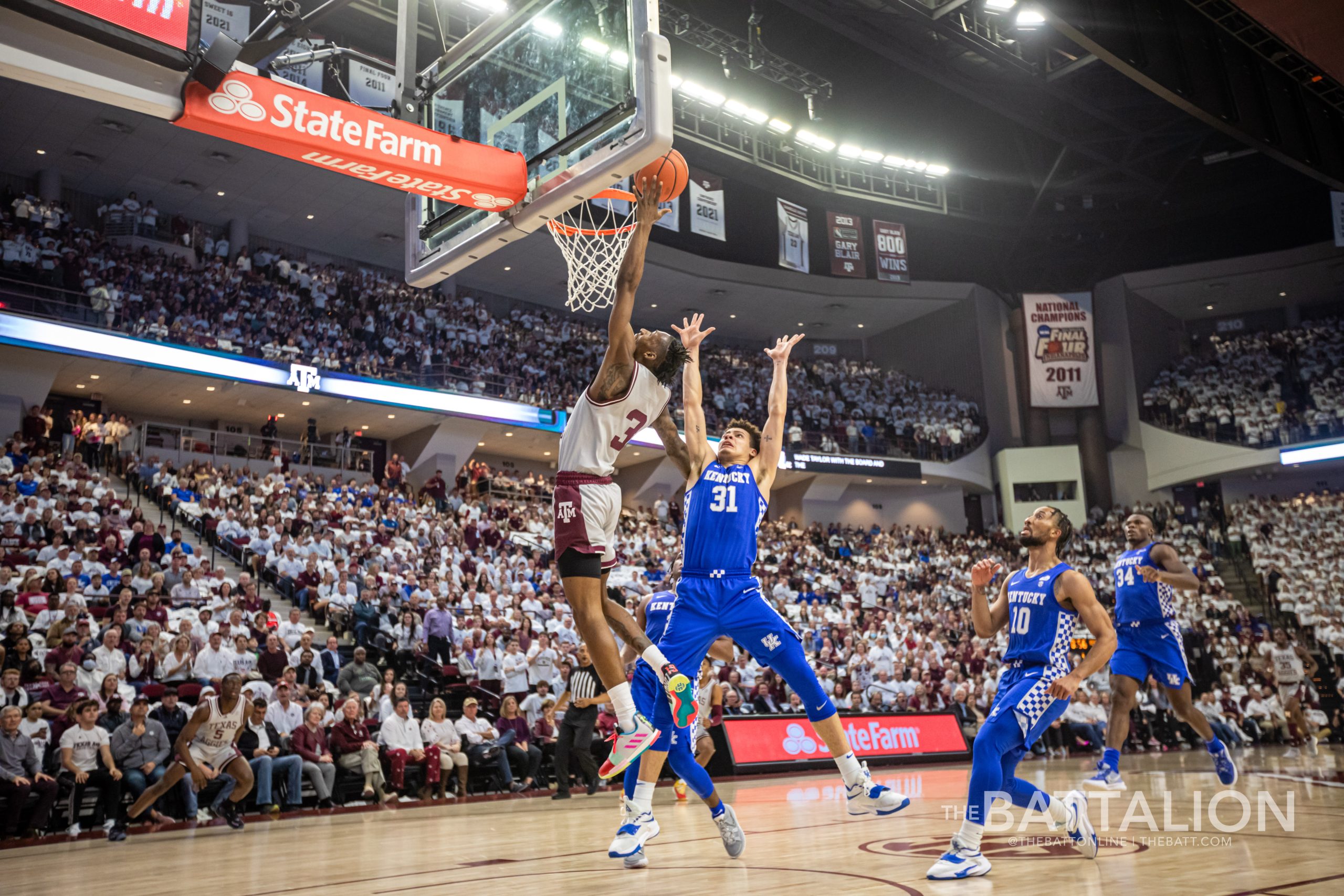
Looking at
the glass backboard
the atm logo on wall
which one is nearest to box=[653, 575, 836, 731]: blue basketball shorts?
the glass backboard

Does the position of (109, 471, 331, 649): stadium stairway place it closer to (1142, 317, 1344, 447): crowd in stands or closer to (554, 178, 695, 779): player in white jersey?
(554, 178, 695, 779): player in white jersey

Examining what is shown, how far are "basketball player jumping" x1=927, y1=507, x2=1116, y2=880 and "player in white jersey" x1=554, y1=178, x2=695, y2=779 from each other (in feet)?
4.80

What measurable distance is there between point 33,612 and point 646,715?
27.3 ft

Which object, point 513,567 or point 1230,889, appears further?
point 513,567

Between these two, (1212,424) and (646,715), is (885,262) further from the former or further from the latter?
(646,715)

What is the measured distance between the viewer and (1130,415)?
3362 cm

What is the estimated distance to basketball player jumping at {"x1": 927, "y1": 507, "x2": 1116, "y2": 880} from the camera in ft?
14.3

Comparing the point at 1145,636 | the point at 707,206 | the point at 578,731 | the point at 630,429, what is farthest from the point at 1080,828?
the point at 707,206

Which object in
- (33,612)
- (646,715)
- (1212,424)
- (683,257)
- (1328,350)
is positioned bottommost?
(646,715)

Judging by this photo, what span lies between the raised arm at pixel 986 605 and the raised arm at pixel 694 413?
155cm

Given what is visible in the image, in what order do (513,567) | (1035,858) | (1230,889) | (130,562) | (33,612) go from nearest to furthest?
(1230,889) → (1035,858) → (33,612) → (130,562) → (513,567)

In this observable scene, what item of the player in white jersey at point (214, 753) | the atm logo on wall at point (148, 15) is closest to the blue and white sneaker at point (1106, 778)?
the player in white jersey at point (214, 753)

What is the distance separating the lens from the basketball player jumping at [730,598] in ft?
16.4

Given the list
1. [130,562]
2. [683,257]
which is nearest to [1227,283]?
[683,257]
